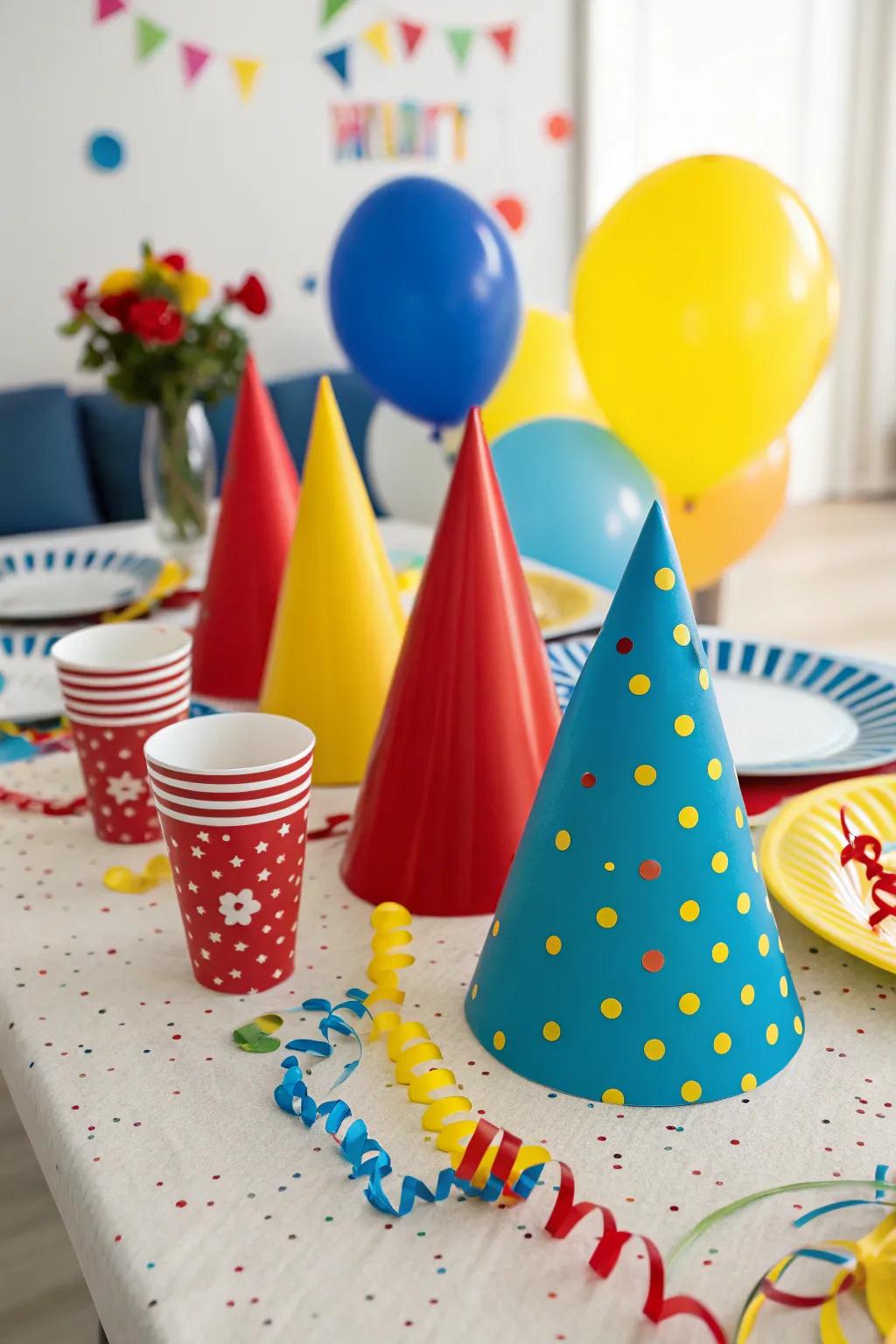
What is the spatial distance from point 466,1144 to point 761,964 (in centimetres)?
13

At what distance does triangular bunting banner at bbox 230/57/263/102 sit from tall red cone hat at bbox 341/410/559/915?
3.06 meters

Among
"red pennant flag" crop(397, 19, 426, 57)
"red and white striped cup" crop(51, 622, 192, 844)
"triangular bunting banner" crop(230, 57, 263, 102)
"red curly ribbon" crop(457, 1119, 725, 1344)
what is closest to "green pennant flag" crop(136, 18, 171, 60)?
"triangular bunting banner" crop(230, 57, 263, 102)

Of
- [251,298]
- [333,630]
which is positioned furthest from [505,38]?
[333,630]

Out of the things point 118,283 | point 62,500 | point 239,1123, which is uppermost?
point 118,283

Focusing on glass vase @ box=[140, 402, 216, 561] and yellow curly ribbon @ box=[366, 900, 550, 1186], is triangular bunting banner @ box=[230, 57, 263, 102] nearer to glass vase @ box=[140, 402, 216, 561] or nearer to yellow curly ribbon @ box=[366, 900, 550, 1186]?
glass vase @ box=[140, 402, 216, 561]

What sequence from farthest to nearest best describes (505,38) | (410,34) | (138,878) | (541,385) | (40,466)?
(505,38) < (410,34) < (40,466) < (541,385) < (138,878)

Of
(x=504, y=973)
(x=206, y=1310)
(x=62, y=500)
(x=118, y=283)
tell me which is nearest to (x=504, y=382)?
(x=118, y=283)

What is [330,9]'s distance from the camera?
3.32m

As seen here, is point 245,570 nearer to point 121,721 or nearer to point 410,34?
point 121,721

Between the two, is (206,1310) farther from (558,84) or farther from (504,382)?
(558,84)

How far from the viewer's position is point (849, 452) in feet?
16.3

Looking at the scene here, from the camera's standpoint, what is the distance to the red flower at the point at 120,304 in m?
1.41

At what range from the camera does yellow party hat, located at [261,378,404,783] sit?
72 centimetres

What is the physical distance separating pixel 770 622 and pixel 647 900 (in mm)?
3121
